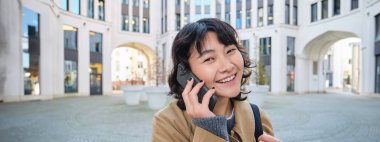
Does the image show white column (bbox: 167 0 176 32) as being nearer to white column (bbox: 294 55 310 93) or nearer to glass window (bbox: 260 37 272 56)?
glass window (bbox: 260 37 272 56)

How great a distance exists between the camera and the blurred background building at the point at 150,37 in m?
18.8

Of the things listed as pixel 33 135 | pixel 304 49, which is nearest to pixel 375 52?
Result: pixel 304 49

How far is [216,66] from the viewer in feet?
5.33

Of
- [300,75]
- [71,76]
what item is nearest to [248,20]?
[300,75]

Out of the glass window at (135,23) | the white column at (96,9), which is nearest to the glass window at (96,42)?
the white column at (96,9)

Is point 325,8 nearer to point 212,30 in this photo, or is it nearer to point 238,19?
point 238,19

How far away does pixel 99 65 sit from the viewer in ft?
96.0

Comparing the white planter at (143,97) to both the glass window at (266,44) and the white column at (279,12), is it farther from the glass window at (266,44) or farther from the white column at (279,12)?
the white column at (279,12)

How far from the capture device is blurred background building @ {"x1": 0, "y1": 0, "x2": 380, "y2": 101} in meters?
18.8

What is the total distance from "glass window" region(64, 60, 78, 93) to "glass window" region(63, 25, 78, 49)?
1582 mm

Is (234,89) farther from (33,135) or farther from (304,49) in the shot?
(304,49)

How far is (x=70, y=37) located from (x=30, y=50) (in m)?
6.50

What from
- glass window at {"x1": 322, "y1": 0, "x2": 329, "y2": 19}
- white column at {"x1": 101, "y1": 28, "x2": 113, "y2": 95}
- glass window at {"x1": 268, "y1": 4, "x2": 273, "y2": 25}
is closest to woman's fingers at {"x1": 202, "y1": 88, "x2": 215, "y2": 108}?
white column at {"x1": 101, "y1": 28, "x2": 113, "y2": 95}

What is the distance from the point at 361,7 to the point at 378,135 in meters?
20.7
